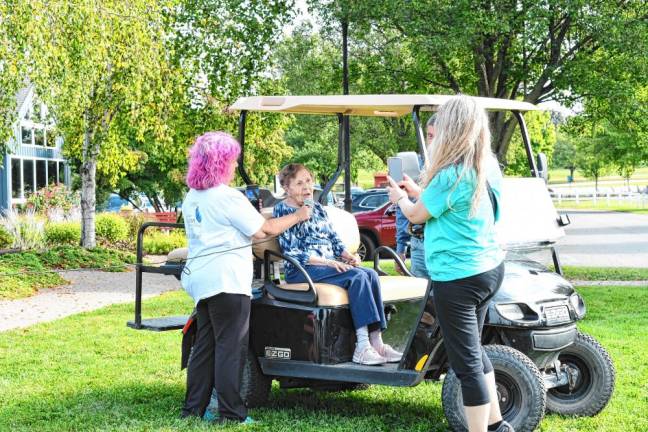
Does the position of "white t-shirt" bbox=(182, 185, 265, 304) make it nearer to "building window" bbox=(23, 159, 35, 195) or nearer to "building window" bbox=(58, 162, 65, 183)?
"building window" bbox=(23, 159, 35, 195)

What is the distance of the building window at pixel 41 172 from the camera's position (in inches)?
1421

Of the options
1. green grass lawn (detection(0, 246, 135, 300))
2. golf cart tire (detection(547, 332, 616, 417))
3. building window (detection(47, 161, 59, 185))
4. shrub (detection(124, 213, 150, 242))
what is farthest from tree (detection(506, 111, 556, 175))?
golf cart tire (detection(547, 332, 616, 417))

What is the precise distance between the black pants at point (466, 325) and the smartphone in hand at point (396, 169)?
70 centimetres

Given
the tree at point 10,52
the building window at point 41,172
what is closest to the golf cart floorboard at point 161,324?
the tree at point 10,52

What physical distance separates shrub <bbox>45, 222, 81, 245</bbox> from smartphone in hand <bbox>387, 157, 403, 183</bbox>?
15868mm

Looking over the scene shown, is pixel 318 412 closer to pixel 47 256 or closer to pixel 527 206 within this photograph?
pixel 527 206

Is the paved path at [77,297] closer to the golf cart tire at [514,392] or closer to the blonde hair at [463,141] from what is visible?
the golf cart tire at [514,392]

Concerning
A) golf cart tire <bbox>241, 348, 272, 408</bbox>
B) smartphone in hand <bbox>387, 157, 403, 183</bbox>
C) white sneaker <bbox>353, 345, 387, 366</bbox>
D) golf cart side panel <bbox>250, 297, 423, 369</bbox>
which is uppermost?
smartphone in hand <bbox>387, 157, 403, 183</bbox>

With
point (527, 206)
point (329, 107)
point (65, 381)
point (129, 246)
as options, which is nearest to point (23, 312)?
point (65, 381)

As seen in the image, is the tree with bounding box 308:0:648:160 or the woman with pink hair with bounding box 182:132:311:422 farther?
the tree with bounding box 308:0:648:160

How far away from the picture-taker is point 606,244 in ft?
72.6

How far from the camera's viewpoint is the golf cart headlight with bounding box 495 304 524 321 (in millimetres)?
5176

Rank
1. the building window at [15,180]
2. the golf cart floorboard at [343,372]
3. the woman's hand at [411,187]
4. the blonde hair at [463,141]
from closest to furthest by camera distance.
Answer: the blonde hair at [463,141], the woman's hand at [411,187], the golf cart floorboard at [343,372], the building window at [15,180]

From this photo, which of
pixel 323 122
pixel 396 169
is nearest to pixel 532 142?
pixel 323 122
